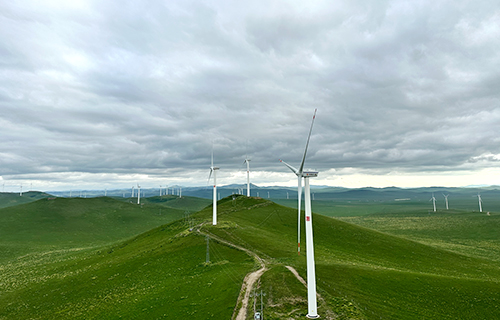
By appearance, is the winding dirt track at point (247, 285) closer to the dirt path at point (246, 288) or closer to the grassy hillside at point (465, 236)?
the dirt path at point (246, 288)

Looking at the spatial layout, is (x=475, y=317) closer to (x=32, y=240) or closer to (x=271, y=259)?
(x=271, y=259)

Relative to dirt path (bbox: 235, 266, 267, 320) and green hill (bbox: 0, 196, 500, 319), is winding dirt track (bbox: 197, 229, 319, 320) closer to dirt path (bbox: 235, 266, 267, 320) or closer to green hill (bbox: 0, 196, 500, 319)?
dirt path (bbox: 235, 266, 267, 320)

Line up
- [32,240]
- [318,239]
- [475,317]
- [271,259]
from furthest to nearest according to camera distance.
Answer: [32,240]
[318,239]
[271,259]
[475,317]

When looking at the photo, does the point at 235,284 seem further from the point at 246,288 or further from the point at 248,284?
the point at 246,288

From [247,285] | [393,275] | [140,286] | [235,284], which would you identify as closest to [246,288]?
[247,285]

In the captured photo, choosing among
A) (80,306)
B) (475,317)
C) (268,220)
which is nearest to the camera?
(475,317)

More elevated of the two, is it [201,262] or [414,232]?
[201,262]

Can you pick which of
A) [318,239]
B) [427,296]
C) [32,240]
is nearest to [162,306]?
[427,296]

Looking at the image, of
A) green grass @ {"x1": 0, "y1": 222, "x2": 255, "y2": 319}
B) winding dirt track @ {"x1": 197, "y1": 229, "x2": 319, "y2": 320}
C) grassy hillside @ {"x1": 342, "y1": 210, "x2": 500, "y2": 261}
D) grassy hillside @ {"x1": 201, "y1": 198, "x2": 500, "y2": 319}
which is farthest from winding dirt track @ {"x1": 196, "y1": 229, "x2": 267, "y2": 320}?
grassy hillside @ {"x1": 342, "y1": 210, "x2": 500, "y2": 261}

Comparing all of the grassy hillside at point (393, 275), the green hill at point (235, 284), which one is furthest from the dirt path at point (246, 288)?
the grassy hillside at point (393, 275)
